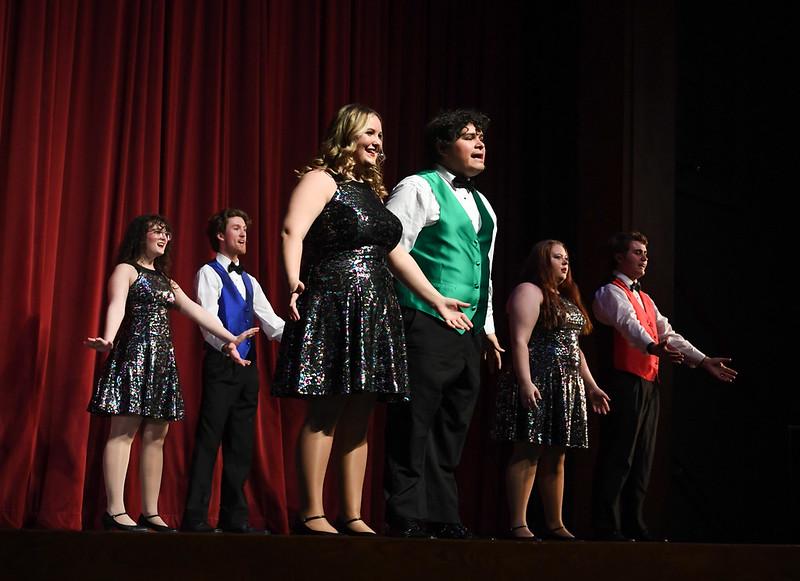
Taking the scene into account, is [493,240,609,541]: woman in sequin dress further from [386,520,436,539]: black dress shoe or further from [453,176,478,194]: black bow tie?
[386,520,436,539]: black dress shoe

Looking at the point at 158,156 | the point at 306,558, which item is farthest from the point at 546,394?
the point at 158,156

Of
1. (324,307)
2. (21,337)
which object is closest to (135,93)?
(21,337)

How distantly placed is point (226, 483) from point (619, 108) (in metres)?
2.84

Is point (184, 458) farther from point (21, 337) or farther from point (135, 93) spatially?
point (135, 93)

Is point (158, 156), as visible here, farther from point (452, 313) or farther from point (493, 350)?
point (452, 313)

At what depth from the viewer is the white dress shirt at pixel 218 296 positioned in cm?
432

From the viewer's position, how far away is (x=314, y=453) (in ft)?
9.55

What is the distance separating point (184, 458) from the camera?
4879mm

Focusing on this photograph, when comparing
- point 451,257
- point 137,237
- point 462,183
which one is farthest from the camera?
point 137,237

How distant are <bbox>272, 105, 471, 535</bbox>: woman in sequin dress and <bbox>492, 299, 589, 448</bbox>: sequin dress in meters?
1.27

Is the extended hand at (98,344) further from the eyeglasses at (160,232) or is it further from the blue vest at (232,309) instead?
the blue vest at (232,309)

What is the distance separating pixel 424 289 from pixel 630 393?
1595 millimetres

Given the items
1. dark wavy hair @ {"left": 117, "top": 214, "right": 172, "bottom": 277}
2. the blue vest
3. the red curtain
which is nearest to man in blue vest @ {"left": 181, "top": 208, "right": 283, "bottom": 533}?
the blue vest

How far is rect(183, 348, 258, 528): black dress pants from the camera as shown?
13.9ft
